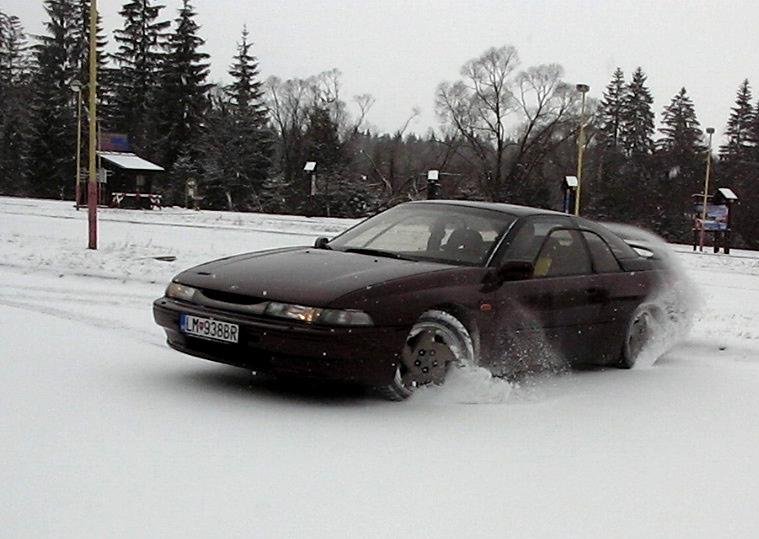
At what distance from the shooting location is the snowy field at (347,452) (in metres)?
3.39

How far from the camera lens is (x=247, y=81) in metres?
67.9


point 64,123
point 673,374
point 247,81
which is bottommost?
point 673,374

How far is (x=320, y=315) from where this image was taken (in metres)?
4.97

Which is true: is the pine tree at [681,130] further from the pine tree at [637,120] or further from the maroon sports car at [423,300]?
the maroon sports car at [423,300]

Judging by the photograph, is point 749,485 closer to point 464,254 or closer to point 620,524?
point 620,524

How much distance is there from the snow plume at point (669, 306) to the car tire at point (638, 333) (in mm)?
16

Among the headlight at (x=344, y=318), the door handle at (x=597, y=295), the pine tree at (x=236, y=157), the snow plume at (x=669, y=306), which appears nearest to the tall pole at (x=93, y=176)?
the snow plume at (x=669, y=306)

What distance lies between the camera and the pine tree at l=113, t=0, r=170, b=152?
2635 inches

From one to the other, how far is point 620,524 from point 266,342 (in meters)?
2.27

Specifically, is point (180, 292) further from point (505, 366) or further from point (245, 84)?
point (245, 84)

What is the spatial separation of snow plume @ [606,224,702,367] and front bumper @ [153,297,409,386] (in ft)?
9.96

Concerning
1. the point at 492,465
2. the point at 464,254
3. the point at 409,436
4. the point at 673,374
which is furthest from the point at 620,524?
the point at 673,374

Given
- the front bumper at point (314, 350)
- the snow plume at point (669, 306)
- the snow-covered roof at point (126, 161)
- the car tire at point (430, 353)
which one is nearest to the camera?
the front bumper at point (314, 350)

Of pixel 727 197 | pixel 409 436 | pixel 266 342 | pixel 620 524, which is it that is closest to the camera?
pixel 620 524
